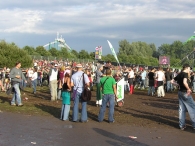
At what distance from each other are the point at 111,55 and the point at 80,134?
62.7m

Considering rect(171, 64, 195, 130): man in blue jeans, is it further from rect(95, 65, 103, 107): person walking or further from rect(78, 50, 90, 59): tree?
rect(78, 50, 90, 59): tree

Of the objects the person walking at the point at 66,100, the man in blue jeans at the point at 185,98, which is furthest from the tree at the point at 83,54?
the man in blue jeans at the point at 185,98

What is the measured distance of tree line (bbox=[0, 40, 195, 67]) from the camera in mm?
50422

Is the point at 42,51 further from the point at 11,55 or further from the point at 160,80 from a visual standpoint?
the point at 160,80

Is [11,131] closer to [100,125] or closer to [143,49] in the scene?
[100,125]

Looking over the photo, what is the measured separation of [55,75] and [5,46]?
116ft

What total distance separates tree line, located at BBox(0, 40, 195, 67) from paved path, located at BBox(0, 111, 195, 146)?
1504 inches

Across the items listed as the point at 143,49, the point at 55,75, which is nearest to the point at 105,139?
the point at 55,75

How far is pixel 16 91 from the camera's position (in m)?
15.3

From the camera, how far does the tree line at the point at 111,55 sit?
50.4 meters

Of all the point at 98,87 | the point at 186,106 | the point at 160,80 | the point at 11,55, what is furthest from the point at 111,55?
the point at 186,106

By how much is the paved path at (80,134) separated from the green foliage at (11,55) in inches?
1480

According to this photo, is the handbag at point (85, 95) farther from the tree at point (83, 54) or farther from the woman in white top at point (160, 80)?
the tree at point (83, 54)

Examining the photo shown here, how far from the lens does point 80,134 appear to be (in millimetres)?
9805
